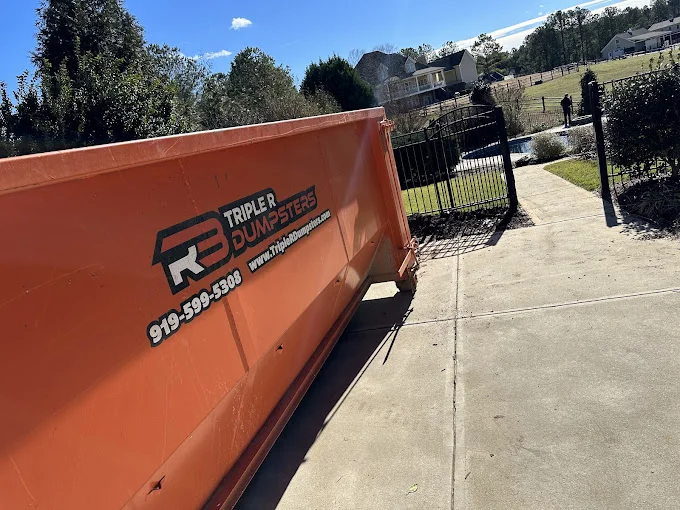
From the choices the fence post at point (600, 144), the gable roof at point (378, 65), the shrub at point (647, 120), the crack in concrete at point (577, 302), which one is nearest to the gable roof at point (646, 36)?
the gable roof at point (378, 65)

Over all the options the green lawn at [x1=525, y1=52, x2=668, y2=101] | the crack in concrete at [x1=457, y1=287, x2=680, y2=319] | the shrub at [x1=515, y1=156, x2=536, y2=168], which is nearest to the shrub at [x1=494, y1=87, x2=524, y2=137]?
the shrub at [x1=515, y1=156, x2=536, y2=168]

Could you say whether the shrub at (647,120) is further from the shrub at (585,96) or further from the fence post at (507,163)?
the shrub at (585,96)

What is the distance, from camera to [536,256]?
6.46 meters

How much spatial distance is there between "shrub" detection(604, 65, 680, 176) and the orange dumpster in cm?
622

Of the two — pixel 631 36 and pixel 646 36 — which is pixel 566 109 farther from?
pixel 631 36

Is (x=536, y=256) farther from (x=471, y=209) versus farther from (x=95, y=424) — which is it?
(x=95, y=424)

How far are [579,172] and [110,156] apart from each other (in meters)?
11.1

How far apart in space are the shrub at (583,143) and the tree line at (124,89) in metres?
11.6

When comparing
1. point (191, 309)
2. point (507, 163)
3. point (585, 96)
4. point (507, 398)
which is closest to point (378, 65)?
point (585, 96)

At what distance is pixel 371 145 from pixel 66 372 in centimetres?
466

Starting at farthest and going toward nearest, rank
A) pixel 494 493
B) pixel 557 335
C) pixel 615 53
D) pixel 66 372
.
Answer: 1. pixel 615 53
2. pixel 557 335
3. pixel 494 493
4. pixel 66 372

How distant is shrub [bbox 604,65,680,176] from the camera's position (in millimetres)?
7422

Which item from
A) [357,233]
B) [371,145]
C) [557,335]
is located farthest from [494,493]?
[371,145]

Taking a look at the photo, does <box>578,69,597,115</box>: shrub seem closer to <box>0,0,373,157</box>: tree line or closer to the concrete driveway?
<box>0,0,373,157</box>: tree line
